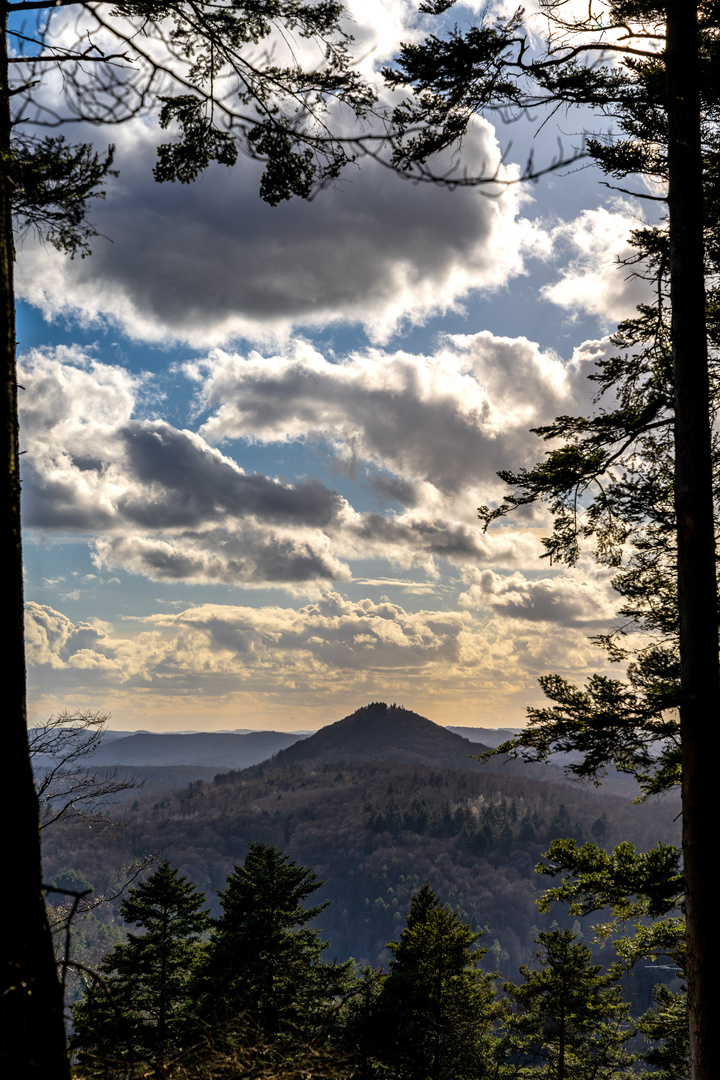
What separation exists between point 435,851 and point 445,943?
183 metres

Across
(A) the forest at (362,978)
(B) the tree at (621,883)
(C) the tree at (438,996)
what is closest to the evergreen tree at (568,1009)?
(A) the forest at (362,978)

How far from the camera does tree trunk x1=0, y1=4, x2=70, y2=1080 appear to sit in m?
3.14

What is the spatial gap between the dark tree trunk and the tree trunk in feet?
16.2

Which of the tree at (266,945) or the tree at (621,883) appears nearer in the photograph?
the tree at (621,883)

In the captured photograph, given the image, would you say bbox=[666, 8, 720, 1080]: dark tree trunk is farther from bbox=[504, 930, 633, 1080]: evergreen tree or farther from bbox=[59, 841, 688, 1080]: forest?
bbox=[504, 930, 633, 1080]: evergreen tree

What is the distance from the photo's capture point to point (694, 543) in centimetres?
595

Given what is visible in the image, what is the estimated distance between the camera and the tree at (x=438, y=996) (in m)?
19.3

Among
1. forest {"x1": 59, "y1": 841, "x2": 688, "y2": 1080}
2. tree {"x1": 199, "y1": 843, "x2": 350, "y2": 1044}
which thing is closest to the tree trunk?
forest {"x1": 59, "y1": 841, "x2": 688, "y2": 1080}

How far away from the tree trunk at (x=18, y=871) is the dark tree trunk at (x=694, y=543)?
4.93 metres

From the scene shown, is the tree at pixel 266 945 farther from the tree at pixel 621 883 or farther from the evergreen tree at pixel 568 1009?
the tree at pixel 621 883

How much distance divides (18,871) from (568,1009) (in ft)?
90.6

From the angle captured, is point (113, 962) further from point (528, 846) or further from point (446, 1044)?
point (528, 846)

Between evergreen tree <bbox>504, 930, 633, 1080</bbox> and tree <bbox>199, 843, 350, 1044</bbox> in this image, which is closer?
tree <bbox>199, 843, 350, 1044</bbox>

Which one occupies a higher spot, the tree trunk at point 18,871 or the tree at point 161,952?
the tree trunk at point 18,871
